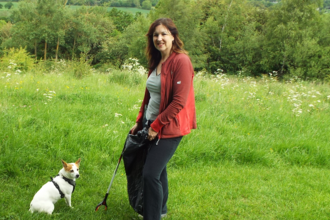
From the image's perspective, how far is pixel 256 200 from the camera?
3639 millimetres

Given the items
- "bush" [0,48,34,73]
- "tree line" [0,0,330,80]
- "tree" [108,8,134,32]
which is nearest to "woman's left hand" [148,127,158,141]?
"bush" [0,48,34,73]

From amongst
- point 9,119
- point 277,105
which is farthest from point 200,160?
point 277,105

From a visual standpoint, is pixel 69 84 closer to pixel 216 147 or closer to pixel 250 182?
pixel 216 147

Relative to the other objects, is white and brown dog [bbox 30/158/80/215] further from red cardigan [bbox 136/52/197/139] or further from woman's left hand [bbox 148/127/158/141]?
red cardigan [bbox 136/52/197/139]

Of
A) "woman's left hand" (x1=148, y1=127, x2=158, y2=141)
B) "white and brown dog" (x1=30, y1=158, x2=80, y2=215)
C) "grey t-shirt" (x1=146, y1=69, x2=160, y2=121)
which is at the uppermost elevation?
"grey t-shirt" (x1=146, y1=69, x2=160, y2=121)

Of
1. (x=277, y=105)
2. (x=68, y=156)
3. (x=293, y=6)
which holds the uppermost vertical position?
(x=293, y=6)

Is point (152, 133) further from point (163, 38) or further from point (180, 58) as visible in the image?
point (163, 38)

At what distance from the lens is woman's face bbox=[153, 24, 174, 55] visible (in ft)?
7.89

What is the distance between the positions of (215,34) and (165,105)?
3545 cm

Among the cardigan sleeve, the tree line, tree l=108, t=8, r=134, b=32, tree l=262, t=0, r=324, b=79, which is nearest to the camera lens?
the cardigan sleeve

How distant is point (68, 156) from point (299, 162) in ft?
13.4

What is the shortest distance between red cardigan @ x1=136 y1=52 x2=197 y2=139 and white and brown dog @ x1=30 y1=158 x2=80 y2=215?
1.25 meters

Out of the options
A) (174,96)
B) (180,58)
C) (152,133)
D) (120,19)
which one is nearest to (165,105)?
(174,96)

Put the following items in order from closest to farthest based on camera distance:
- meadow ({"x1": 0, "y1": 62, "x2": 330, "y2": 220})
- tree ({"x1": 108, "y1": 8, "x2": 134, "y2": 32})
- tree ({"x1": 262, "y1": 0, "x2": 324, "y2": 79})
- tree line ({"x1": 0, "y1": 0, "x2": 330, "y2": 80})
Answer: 1. meadow ({"x1": 0, "y1": 62, "x2": 330, "y2": 220})
2. tree ({"x1": 262, "y1": 0, "x2": 324, "y2": 79})
3. tree line ({"x1": 0, "y1": 0, "x2": 330, "y2": 80})
4. tree ({"x1": 108, "y1": 8, "x2": 134, "y2": 32})
